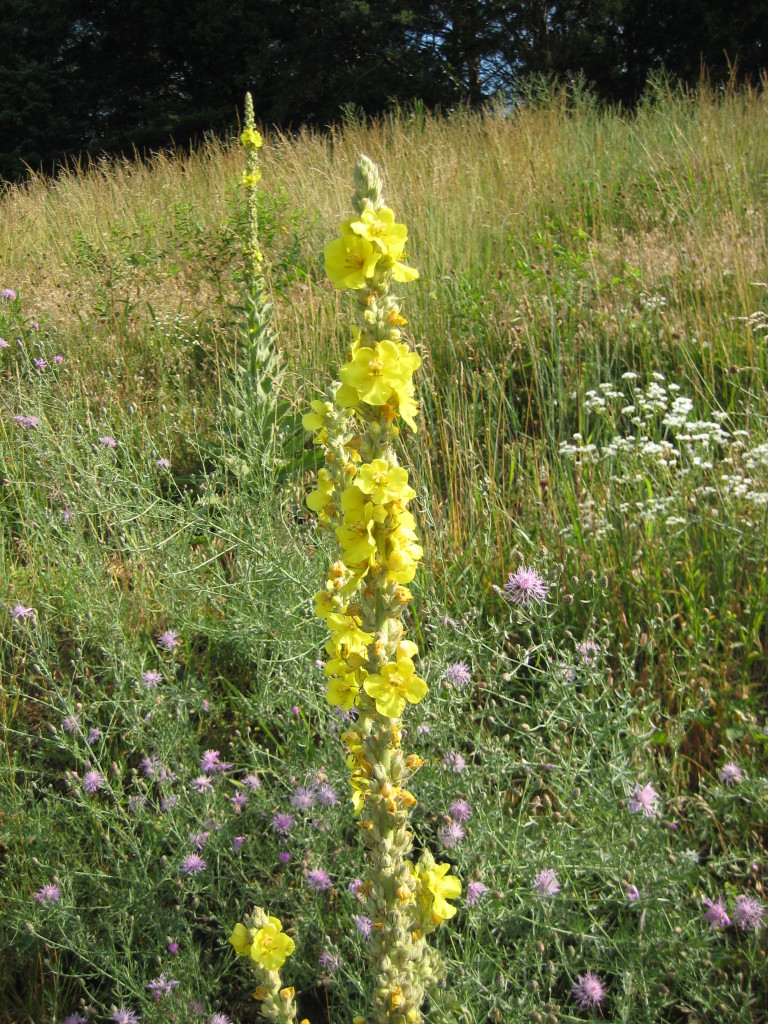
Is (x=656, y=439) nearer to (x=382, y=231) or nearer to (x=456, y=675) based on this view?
(x=456, y=675)

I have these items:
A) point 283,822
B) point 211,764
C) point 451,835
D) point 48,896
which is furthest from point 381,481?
point 48,896

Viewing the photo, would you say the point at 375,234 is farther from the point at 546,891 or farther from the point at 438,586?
the point at 438,586

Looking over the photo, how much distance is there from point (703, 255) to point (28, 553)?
3182 mm

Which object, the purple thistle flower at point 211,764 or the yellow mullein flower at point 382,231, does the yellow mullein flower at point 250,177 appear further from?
the yellow mullein flower at point 382,231

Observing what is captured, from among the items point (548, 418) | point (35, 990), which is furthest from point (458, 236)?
point (35, 990)

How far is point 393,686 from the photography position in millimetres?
1024

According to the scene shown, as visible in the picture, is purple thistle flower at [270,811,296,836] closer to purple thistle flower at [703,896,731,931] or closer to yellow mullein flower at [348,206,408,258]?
purple thistle flower at [703,896,731,931]

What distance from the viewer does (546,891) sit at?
1.40 meters

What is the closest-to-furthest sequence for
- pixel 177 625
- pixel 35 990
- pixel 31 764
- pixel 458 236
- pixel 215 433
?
1. pixel 35 990
2. pixel 31 764
3. pixel 177 625
4. pixel 215 433
5. pixel 458 236

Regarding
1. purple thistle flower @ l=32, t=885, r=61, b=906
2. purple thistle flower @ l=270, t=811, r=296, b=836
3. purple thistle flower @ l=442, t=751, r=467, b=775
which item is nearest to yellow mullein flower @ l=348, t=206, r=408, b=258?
purple thistle flower @ l=442, t=751, r=467, b=775

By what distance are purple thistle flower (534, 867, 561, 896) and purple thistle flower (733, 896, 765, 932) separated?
1.10 ft

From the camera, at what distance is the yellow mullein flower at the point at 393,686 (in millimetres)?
1017

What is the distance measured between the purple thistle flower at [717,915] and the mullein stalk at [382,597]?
60 cm

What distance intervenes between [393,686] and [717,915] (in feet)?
2.88
